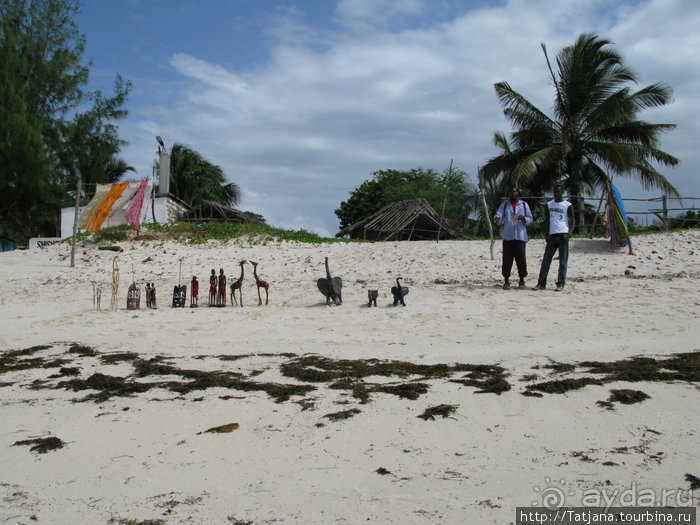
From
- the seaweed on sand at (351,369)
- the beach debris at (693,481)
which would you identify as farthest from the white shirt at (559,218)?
the beach debris at (693,481)

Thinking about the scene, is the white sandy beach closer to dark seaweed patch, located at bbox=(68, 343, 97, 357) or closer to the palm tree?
dark seaweed patch, located at bbox=(68, 343, 97, 357)

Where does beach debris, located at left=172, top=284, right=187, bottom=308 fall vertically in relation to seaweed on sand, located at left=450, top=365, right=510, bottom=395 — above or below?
above

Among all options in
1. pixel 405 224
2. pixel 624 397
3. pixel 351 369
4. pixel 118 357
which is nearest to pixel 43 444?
pixel 118 357

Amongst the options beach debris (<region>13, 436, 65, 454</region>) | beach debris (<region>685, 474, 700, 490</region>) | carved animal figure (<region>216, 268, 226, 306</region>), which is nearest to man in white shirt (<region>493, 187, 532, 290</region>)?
carved animal figure (<region>216, 268, 226, 306</region>)

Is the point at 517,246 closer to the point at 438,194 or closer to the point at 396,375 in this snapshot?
the point at 396,375

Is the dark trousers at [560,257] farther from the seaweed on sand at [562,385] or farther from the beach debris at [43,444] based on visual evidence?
the beach debris at [43,444]

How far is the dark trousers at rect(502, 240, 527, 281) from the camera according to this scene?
8320 mm

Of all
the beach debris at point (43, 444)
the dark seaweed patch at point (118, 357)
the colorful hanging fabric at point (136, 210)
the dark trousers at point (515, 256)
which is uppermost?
the colorful hanging fabric at point (136, 210)

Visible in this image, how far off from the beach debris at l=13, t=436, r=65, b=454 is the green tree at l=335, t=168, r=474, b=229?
2796cm

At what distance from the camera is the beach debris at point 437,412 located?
315 cm

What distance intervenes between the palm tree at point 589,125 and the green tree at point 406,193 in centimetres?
1068

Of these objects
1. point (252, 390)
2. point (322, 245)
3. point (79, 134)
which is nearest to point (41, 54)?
point (79, 134)

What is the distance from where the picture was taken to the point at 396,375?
13.5 ft

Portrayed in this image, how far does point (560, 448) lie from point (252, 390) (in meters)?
2.15
